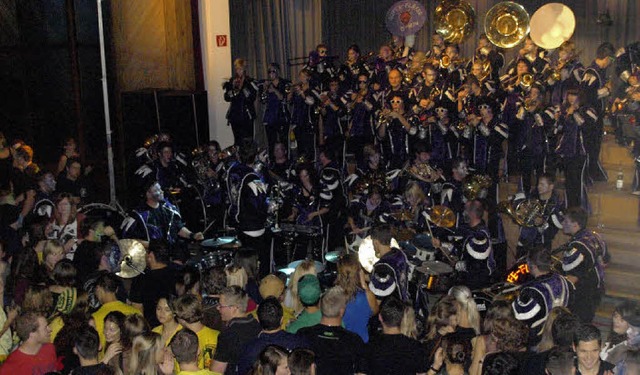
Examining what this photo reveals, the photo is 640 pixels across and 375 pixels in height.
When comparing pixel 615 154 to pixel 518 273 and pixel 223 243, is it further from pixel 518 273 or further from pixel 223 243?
pixel 223 243

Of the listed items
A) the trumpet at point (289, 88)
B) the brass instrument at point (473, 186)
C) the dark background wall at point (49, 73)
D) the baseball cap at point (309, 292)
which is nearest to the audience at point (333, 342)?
the baseball cap at point (309, 292)

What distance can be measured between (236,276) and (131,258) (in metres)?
1.73

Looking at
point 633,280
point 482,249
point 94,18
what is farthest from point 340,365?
point 94,18

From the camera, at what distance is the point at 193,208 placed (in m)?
13.5

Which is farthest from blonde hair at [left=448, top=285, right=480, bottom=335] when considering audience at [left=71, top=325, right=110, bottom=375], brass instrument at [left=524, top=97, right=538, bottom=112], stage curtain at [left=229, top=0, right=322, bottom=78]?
stage curtain at [left=229, top=0, right=322, bottom=78]

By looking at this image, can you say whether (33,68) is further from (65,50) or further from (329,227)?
(329,227)

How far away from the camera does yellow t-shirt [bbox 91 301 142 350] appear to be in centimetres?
741

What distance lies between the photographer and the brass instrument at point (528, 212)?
10859 millimetres

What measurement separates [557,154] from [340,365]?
696cm

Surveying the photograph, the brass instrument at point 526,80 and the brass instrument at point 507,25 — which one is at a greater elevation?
the brass instrument at point 507,25

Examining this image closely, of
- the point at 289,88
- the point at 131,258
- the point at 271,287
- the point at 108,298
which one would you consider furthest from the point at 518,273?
the point at 289,88

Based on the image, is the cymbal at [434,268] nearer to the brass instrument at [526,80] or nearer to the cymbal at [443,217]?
the cymbal at [443,217]

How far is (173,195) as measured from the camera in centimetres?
1283

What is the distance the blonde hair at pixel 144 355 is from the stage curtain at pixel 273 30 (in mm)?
13251
